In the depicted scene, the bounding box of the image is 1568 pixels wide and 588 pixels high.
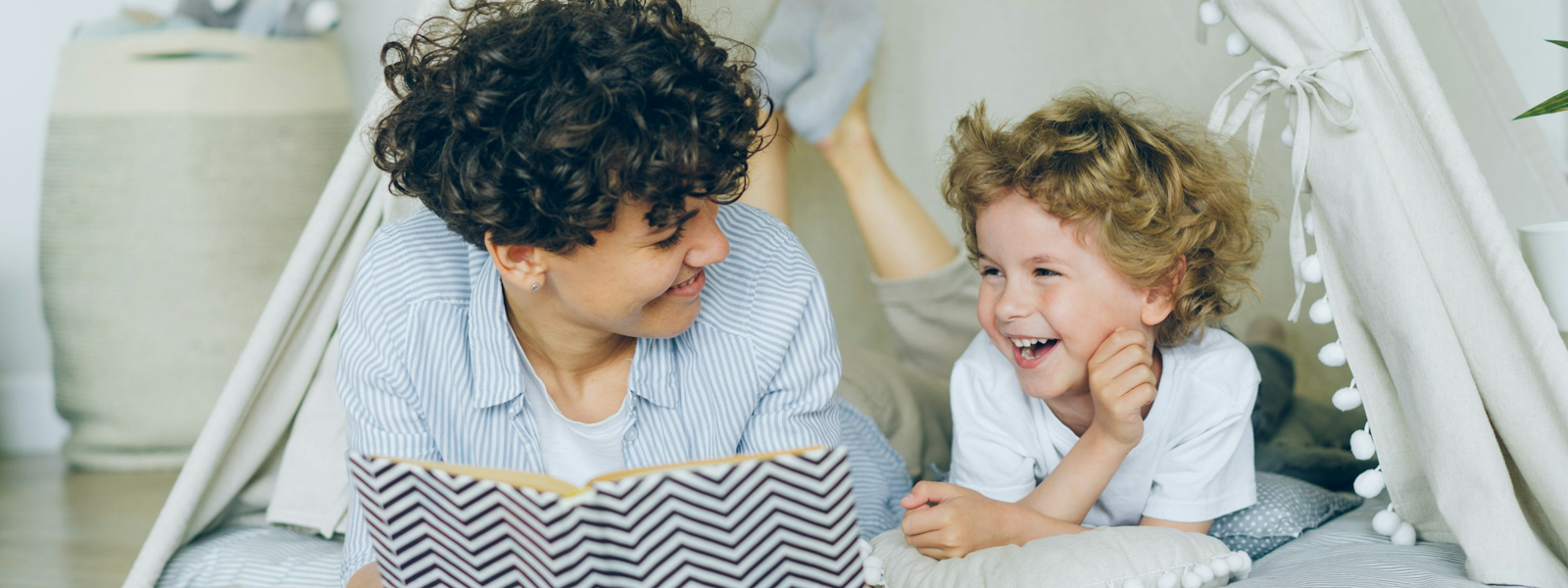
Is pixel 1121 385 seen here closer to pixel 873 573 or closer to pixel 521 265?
pixel 873 573

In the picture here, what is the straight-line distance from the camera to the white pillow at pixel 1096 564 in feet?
3.23

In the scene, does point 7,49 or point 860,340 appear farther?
point 7,49

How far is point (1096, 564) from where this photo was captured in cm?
99

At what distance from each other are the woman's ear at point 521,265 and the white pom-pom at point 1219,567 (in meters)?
0.68

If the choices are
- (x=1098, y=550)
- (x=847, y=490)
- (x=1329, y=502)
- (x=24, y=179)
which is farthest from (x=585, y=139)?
(x=24, y=179)

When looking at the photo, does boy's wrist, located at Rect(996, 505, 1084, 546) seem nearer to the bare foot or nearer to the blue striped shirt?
the blue striped shirt

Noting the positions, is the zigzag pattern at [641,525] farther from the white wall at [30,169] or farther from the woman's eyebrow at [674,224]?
the white wall at [30,169]

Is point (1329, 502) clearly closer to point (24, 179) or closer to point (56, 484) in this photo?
point (56, 484)

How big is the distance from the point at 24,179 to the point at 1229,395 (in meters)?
2.39

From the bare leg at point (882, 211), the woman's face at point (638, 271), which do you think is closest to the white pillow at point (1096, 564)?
the woman's face at point (638, 271)

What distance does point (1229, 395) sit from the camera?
119 cm

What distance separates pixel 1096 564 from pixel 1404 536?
1.26 ft

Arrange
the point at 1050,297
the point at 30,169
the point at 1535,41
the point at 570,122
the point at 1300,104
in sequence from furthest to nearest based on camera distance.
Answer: the point at 1535,41
the point at 30,169
the point at 1050,297
the point at 1300,104
the point at 570,122

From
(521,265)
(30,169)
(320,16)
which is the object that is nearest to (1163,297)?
(521,265)
